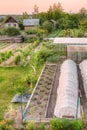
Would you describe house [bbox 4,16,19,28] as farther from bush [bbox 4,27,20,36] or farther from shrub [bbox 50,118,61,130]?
shrub [bbox 50,118,61,130]

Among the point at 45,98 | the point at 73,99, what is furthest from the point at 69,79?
the point at 73,99

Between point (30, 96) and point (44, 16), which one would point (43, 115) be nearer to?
point (30, 96)

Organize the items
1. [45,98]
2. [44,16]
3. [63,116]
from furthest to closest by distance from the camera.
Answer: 1. [44,16]
2. [45,98]
3. [63,116]

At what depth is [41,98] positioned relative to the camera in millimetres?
15797

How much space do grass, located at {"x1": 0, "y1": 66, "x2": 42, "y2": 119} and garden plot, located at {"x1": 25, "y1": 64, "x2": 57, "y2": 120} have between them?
1.05m

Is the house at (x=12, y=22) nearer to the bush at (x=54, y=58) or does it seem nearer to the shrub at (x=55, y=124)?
the bush at (x=54, y=58)

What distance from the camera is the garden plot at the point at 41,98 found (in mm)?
13602

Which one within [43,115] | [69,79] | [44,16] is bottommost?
[43,115]

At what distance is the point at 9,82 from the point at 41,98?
4552 mm

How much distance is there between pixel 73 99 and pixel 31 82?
5.64 metres

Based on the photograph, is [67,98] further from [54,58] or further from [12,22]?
[12,22]

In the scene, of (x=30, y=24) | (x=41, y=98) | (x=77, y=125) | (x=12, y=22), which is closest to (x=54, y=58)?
(x=41, y=98)

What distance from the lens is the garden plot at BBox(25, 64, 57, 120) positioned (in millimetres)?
13602

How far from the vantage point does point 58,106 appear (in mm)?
13203
